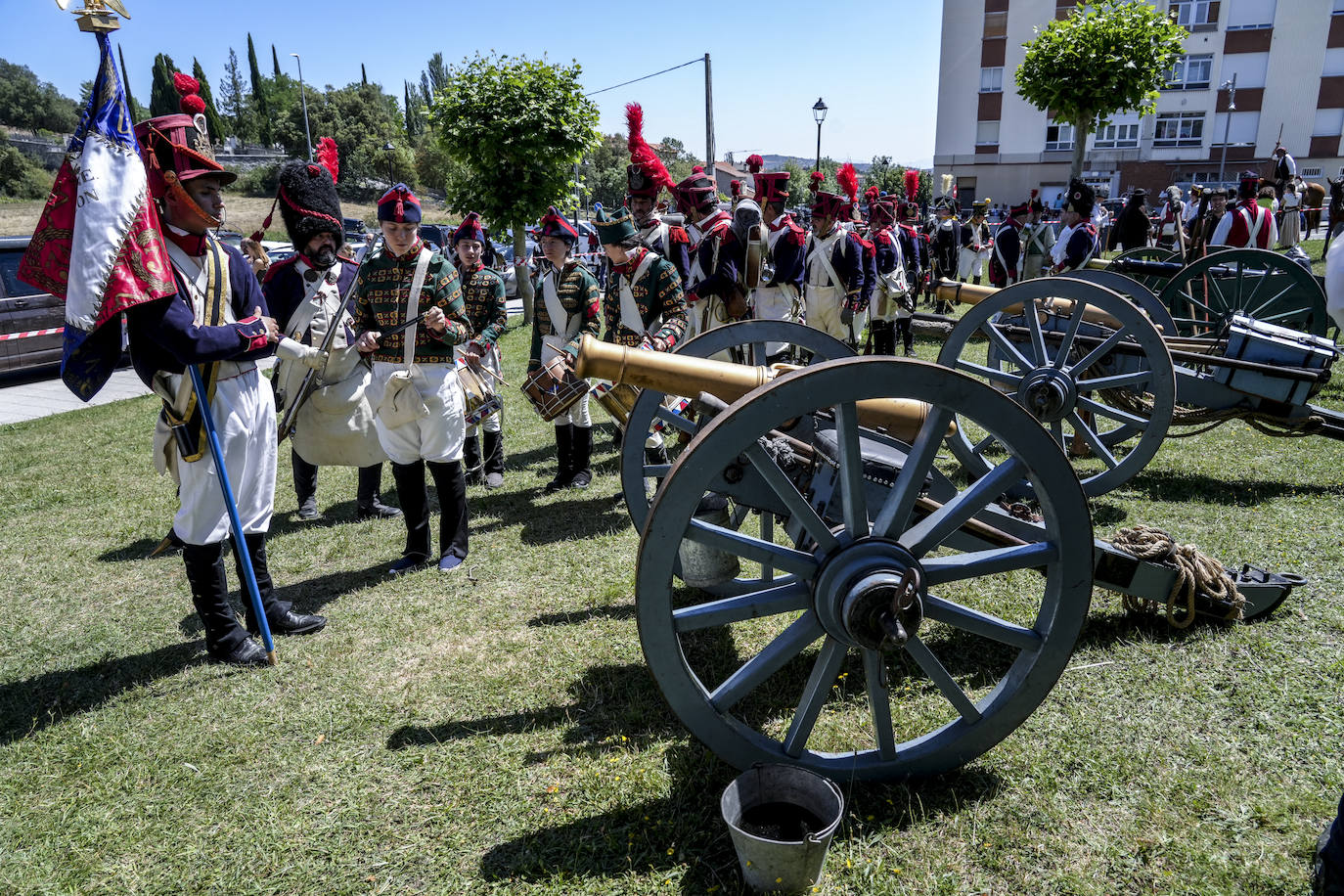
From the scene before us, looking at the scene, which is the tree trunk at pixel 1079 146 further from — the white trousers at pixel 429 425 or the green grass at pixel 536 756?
the white trousers at pixel 429 425

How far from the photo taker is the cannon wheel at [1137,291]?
4957 millimetres

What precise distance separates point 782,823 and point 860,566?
779 millimetres

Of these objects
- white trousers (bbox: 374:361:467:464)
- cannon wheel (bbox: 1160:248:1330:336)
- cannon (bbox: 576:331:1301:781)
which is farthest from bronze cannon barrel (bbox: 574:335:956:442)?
cannon wheel (bbox: 1160:248:1330:336)

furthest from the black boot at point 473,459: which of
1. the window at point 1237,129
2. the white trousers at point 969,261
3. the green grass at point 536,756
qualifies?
the window at point 1237,129

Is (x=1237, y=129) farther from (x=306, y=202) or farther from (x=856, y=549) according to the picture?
(x=856, y=549)

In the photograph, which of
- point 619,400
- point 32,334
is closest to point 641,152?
point 619,400

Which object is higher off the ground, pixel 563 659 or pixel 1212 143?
pixel 1212 143

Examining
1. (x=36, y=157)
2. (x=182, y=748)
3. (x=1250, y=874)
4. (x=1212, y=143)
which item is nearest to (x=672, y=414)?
(x=182, y=748)

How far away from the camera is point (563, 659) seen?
3.47 metres

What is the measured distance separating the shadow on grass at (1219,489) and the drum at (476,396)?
4.28 meters

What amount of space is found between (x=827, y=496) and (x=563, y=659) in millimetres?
1433

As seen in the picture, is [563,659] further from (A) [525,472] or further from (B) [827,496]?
(A) [525,472]

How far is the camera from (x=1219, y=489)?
16.8ft

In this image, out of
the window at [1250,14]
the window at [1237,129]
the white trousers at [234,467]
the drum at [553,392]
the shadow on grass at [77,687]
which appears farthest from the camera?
the window at [1237,129]
